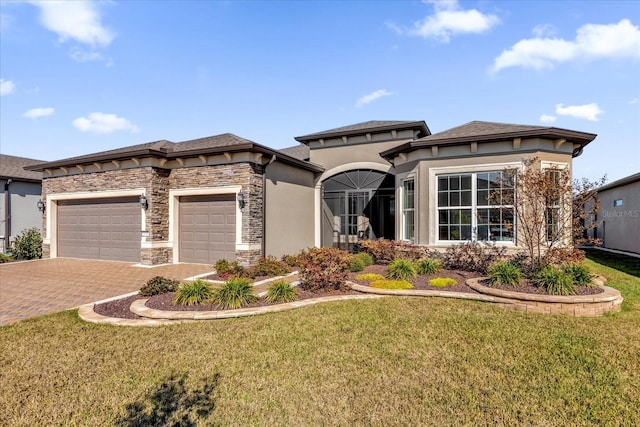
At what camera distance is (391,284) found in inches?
282

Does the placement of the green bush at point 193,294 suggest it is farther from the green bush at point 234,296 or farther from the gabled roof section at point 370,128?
the gabled roof section at point 370,128

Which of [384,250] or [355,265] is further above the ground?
[384,250]

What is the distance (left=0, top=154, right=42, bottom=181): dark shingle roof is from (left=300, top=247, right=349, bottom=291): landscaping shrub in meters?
17.2

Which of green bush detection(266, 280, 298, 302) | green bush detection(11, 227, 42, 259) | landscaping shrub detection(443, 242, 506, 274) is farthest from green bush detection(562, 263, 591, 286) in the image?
green bush detection(11, 227, 42, 259)

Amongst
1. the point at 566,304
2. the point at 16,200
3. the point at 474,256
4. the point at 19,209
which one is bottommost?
the point at 566,304

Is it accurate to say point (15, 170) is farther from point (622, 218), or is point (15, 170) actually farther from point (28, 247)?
point (622, 218)

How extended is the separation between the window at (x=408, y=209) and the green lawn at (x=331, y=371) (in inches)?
221

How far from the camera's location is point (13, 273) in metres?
10.3

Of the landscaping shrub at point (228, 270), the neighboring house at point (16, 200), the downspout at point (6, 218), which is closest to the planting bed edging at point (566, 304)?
the landscaping shrub at point (228, 270)

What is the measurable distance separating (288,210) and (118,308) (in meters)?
7.21

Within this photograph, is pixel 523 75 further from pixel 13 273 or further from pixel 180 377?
pixel 13 273

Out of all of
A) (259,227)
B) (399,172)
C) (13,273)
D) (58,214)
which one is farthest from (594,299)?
(58,214)

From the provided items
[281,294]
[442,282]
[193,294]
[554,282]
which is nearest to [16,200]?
[193,294]

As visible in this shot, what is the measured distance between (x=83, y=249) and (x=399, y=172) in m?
13.2
